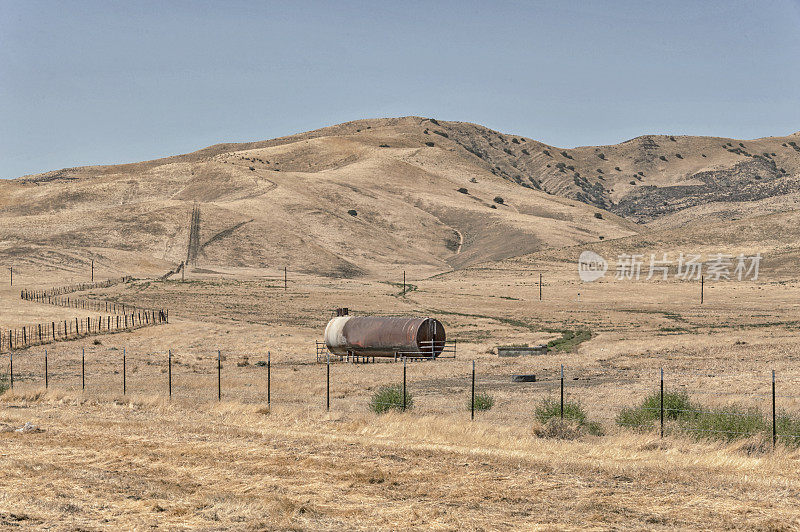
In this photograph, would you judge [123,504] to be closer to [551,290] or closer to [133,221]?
[551,290]

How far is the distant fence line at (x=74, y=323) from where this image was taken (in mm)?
56688

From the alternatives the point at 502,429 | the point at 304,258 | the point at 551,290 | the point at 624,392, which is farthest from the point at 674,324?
the point at 304,258

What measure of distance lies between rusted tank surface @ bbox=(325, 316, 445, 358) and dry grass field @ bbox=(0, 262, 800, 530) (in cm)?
205

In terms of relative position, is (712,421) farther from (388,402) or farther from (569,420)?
(388,402)

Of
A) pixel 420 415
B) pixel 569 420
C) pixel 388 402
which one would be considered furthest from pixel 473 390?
pixel 388 402

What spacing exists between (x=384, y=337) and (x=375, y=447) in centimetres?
2935

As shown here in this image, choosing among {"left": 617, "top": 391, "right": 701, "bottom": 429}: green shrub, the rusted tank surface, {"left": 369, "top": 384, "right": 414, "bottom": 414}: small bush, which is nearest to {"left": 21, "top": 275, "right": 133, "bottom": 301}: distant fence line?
the rusted tank surface

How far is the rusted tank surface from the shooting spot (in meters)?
49.7

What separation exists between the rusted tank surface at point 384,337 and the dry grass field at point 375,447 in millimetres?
2046

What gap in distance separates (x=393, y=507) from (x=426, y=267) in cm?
13777

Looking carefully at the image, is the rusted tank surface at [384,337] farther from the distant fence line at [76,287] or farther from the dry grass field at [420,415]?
the distant fence line at [76,287]

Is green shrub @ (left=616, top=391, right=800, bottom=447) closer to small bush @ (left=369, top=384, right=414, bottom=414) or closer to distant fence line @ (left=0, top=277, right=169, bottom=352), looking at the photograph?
small bush @ (left=369, top=384, right=414, bottom=414)

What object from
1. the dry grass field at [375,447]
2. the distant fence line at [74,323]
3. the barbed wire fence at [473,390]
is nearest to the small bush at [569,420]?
the barbed wire fence at [473,390]

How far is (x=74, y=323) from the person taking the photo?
220ft
